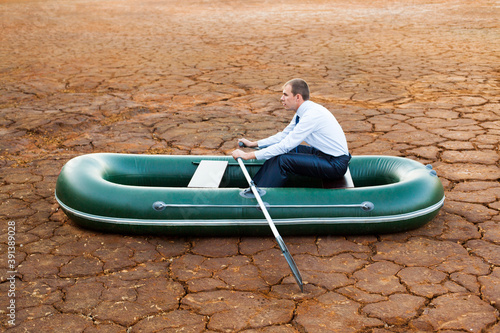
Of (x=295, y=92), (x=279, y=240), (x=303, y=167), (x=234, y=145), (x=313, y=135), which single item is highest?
(x=295, y=92)

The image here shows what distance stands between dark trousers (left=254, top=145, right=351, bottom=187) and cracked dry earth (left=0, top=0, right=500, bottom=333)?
482 mm

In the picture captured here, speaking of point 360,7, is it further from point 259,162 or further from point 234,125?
point 259,162

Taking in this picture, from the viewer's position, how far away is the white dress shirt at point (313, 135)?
158 inches

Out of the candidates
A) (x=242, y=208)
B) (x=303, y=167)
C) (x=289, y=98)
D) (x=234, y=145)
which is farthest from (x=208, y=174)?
(x=234, y=145)

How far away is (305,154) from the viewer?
412cm

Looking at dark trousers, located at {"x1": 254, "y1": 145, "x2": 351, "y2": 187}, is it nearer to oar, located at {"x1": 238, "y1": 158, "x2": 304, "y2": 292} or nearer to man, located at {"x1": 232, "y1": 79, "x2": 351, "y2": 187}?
man, located at {"x1": 232, "y1": 79, "x2": 351, "y2": 187}

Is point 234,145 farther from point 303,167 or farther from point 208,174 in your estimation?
point 303,167

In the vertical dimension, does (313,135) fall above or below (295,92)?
below

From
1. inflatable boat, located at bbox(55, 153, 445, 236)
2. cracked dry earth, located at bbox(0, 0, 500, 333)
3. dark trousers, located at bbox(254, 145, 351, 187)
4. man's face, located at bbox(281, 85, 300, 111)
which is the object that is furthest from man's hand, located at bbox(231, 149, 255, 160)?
cracked dry earth, located at bbox(0, 0, 500, 333)

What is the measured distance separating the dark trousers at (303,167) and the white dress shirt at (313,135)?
0.17 feet

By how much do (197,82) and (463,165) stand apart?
4.67m

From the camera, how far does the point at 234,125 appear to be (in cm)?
652

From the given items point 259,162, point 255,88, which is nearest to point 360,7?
point 255,88

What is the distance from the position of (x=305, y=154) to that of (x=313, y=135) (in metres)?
0.16
